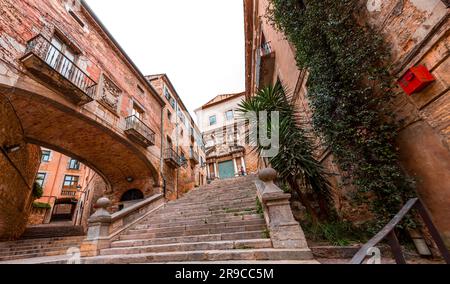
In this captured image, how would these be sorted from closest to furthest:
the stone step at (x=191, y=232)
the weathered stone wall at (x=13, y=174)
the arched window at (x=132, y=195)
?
the stone step at (x=191, y=232) → the weathered stone wall at (x=13, y=174) → the arched window at (x=132, y=195)

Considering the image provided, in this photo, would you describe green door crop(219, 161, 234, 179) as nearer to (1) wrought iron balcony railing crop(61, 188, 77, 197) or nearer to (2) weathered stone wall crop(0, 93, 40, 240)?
(2) weathered stone wall crop(0, 93, 40, 240)

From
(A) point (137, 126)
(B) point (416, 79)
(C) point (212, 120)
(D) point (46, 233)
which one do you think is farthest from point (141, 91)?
(C) point (212, 120)

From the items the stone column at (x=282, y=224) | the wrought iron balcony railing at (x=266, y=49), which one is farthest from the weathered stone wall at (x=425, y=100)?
the wrought iron balcony railing at (x=266, y=49)

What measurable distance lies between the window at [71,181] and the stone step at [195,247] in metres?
23.1

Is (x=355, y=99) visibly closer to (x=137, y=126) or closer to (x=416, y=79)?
(x=416, y=79)

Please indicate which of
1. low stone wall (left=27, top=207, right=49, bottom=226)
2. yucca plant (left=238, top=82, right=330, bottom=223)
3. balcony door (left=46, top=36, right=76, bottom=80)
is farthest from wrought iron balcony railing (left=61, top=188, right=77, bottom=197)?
yucca plant (left=238, top=82, right=330, bottom=223)

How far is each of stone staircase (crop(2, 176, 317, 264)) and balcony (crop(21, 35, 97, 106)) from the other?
4.77m

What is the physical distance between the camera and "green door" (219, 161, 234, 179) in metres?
19.7

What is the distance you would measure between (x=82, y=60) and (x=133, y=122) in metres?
3.13

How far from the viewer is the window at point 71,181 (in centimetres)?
2134

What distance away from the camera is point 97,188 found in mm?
13211

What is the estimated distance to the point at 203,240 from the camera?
4180 millimetres

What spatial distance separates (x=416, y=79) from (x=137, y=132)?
9.24m

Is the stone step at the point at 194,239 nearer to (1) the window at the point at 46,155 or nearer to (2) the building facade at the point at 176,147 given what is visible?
(2) the building facade at the point at 176,147
